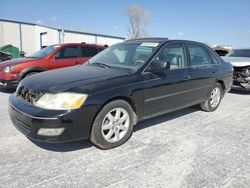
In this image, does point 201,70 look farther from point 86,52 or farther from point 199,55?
point 86,52

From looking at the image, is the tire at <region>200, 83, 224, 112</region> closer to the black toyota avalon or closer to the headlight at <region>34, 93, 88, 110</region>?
the black toyota avalon

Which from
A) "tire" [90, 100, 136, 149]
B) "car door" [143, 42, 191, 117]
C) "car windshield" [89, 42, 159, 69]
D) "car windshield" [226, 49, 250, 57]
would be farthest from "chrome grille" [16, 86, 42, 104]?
"car windshield" [226, 49, 250, 57]

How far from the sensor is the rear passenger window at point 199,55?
442 cm

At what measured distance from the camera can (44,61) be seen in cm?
683

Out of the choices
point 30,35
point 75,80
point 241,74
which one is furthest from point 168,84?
point 30,35

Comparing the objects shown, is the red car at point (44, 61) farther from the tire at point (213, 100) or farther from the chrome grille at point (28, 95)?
the tire at point (213, 100)

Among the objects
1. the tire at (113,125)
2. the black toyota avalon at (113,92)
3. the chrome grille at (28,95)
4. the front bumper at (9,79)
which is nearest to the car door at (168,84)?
the black toyota avalon at (113,92)

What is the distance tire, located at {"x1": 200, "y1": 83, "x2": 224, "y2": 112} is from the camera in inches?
195

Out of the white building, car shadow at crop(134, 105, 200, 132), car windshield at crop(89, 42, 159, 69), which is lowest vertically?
car shadow at crop(134, 105, 200, 132)

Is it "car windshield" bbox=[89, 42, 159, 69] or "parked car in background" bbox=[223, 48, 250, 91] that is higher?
"car windshield" bbox=[89, 42, 159, 69]

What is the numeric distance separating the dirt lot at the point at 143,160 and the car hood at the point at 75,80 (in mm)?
887

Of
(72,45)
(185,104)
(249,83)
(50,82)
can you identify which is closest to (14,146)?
(50,82)

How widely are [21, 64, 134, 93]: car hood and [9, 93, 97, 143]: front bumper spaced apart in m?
0.27

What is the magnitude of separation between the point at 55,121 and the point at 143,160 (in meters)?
1.21
